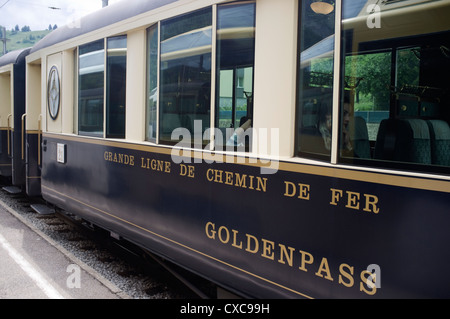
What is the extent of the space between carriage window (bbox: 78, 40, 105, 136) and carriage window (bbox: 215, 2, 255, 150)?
1974mm

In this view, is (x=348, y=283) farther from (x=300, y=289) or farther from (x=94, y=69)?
(x=94, y=69)

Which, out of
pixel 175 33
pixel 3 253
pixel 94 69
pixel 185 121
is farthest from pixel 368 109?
pixel 3 253

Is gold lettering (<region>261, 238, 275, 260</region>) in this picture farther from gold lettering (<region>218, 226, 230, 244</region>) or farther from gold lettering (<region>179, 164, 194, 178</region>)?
gold lettering (<region>179, 164, 194, 178</region>)

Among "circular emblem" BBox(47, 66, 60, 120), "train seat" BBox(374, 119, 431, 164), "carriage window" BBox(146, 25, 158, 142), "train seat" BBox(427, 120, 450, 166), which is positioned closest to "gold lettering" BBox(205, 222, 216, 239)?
"carriage window" BBox(146, 25, 158, 142)

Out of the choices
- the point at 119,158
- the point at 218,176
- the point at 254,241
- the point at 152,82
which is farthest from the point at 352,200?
the point at 119,158

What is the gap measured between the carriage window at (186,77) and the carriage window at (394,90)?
3.81ft

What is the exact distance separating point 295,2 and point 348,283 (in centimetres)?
160

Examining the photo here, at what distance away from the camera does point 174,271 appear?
437 centimetres

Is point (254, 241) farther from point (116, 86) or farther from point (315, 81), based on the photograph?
point (116, 86)

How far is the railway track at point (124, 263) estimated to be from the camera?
4.30 meters

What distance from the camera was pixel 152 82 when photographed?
4.19 m

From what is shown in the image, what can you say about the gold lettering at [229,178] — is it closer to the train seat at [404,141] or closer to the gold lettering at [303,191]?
the gold lettering at [303,191]

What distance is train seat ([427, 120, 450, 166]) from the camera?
240cm

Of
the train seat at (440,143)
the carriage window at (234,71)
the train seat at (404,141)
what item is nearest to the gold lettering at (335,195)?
the train seat at (404,141)
